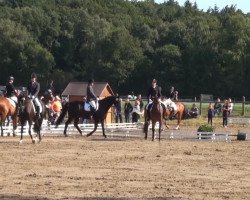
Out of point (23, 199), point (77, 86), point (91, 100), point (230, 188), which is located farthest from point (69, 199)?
point (77, 86)

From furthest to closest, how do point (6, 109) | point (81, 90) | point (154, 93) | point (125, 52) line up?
1. point (125, 52)
2. point (81, 90)
3. point (154, 93)
4. point (6, 109)

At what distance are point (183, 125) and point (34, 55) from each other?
52770mm

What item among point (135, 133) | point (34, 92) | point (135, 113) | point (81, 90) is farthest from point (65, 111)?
point (81, 90)

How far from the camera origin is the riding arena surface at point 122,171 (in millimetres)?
13398

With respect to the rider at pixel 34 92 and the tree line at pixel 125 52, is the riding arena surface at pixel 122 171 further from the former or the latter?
the tree line at pixel 125 52

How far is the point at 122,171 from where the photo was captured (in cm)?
1689

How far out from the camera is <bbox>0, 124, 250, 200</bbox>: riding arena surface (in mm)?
13398

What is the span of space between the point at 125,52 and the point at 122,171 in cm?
8257

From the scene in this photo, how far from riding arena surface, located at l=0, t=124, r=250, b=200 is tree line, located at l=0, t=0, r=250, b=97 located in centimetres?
6475

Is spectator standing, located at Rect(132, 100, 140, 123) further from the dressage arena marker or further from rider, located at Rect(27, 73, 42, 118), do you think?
rider, located at Rect(27, 73, 42, 118)

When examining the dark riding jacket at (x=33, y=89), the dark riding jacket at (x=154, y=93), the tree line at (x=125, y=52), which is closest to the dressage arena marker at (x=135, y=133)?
the dark riding jacket at (x=154, y=93)

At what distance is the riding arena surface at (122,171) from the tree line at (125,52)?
64.7 m

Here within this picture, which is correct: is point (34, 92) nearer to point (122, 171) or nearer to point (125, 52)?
point (122, 171)

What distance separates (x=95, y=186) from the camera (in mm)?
14188
